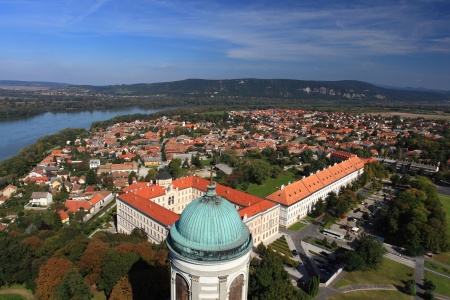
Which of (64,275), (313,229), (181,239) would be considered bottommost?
(313,229)

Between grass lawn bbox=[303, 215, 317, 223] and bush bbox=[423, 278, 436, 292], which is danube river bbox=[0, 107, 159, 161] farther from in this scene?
bush bbox=[423, 278, 436, 292]

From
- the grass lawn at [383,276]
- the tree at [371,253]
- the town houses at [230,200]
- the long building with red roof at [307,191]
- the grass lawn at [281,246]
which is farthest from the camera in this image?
the long building with red roof at [307,191]

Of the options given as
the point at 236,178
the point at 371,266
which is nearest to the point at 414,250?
the point at 371,266

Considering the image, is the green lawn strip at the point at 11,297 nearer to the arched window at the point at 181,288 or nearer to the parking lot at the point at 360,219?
the arched window at the point at 181,288

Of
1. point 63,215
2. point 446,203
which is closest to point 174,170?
point 63,215

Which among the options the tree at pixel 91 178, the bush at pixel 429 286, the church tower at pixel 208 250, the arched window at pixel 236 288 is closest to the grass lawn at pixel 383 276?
the bush at pixel 429 286

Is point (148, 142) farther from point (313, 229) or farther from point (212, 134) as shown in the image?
point (313, 229)
